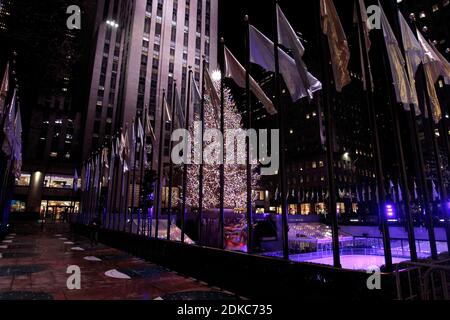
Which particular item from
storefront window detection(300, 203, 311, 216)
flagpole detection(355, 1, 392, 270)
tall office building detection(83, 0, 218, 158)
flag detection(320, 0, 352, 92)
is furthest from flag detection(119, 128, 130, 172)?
storefront window detection(300, 203, 311, 216)

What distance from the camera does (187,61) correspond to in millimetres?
63500

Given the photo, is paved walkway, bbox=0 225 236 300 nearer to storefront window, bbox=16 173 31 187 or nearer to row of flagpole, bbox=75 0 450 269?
row of flagpole, bbox=75 0 450 269

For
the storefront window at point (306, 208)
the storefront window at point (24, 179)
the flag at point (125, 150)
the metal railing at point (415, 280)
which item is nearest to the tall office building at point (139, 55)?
the storefront window at point (24, 179)

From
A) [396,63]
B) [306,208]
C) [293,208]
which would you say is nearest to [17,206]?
[396,63]

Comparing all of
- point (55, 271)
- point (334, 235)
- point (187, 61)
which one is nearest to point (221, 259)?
point (334, 235)

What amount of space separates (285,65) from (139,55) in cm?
5620

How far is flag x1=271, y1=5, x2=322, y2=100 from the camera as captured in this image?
7.77 metres

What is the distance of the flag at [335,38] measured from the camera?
6.90 metres

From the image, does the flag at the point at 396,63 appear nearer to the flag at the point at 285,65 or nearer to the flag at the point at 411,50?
the flag at the point at 411,50

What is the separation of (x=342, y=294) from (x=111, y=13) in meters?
77.6

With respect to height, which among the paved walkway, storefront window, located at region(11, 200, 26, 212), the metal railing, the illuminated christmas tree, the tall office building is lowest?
the paved walkway

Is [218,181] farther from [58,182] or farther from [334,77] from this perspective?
[58,182]

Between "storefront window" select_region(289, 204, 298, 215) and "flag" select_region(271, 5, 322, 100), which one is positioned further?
"storefront window" select_region(289, 204, 298, 215)

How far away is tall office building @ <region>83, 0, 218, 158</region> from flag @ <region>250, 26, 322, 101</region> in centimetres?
4687
